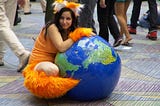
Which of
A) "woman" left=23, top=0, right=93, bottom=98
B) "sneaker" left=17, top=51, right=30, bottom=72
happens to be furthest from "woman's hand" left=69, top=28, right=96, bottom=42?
"sneaker" left=17, top=51, right=30, bottom=72

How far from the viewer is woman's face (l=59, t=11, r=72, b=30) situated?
487 cm

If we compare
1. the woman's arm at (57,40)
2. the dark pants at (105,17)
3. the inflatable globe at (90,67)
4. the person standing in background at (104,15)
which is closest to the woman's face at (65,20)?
the woman's arm at (57,40)

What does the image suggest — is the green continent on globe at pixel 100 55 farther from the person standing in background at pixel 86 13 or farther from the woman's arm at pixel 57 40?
the person standing in background at pixel 86 13

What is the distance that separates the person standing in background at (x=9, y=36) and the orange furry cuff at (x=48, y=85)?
124cm

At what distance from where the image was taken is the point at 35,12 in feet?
46.0

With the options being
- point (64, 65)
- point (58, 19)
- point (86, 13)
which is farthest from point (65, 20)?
point (86, 13)

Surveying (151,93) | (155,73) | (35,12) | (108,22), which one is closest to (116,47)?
(108,22)

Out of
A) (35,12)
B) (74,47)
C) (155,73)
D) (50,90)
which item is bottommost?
(35,12)

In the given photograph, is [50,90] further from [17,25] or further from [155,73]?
[17,25]

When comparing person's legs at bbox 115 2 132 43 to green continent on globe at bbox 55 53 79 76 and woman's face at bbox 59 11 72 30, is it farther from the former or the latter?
green continent on globe at bbox 55 53 79 76

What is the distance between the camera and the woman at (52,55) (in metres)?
4.52

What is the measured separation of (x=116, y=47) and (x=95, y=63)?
3492 mm

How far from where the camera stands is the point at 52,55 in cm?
497

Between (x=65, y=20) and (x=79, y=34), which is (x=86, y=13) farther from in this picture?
A: (x=79, y=34)
